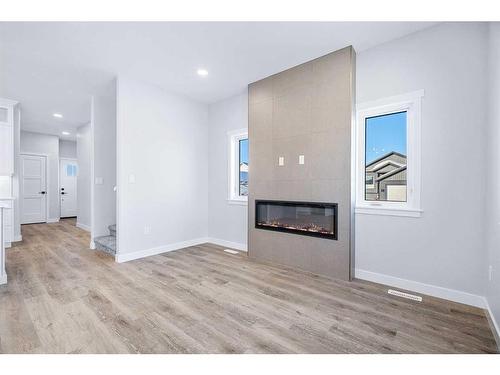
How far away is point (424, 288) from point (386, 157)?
1.50 meters

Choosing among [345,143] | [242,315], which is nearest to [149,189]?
[242,315]

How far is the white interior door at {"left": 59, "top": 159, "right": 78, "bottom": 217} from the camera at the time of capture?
8.47 metres

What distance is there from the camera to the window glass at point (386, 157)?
2807mm

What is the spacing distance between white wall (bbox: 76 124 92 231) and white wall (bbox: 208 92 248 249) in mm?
3507

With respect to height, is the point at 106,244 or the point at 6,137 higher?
the point at 6,137

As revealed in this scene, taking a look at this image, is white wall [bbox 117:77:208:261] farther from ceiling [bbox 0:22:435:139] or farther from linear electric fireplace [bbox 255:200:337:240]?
linear electric fireplace [bbox 255:200:337:240]

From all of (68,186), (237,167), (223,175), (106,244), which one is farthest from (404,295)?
(68,186)

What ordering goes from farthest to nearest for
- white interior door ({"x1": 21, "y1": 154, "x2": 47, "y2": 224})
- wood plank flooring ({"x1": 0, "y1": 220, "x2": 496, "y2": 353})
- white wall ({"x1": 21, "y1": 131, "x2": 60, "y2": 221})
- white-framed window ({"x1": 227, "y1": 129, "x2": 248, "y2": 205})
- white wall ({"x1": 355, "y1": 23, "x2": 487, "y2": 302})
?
white wall ({"x1": 21, "y1": 131, "x2": 60, "y2": 221}), white interior door ({"x1": 21, "y1": 154, "x2": 47, "y2": 224}), white-framed window ({"x1": 227, "y1": 129, "x2": 248, "y2": 205}), white wall ({"x1": 355, "y1": 23, "x2": 487, "y2": 302}), wood plank flooring ({"x1": 0, "y1": 220, "x2": 496, "y2": 353})

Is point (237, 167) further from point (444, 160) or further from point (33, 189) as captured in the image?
point (33, 189)

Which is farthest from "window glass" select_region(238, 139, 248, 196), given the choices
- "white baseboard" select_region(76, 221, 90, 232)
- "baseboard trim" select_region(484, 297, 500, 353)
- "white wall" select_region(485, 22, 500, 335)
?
"white baseboard" select_region(76, 221, 90, 232)

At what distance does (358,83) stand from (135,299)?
359 cm

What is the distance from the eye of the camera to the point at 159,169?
4.17 metres

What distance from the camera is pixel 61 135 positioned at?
780 centimetres

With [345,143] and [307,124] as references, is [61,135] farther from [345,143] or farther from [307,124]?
[345,143]
